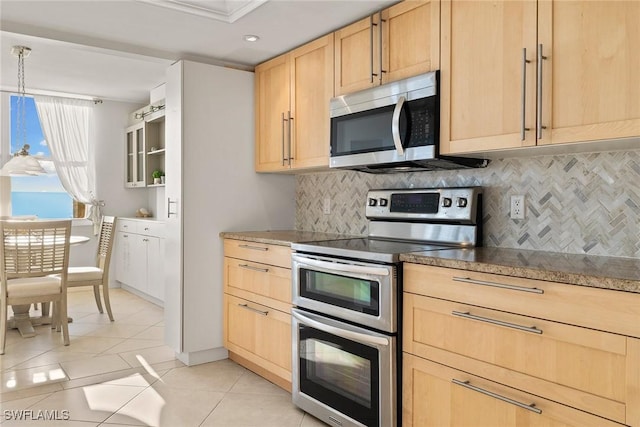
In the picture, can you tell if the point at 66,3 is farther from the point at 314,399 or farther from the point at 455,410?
the point at 455,410

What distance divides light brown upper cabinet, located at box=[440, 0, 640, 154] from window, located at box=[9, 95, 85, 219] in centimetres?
527

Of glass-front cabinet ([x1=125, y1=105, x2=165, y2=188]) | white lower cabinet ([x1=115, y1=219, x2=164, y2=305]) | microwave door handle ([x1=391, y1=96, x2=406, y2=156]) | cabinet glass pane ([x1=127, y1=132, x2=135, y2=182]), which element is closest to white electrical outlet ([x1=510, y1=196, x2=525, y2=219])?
microwave door handle ([x1=391, y1=96, x2=406, y2=156])

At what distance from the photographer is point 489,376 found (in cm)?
169

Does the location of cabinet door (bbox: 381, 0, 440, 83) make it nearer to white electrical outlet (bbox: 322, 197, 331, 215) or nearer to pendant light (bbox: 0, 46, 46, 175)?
white electrical outlet (bbox: 322, 197, 331, 215)

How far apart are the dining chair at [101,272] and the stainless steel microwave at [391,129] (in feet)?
9.38

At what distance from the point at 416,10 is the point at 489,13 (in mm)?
431

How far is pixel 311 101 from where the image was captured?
9.90 ft

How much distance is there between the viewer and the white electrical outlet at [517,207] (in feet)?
7.27

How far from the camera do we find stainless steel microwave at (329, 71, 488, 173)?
223cm

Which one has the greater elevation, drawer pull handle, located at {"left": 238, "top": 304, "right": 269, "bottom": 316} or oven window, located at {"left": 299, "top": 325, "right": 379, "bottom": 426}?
drawer pull handle, located at {"left": 238, "top": 304, "right": 269, "bottom": 316}

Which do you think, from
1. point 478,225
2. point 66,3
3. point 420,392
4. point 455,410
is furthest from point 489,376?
point 66,3

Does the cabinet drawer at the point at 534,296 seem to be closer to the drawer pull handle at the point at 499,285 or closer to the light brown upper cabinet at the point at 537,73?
the drawer pull handle at the point at 499,285

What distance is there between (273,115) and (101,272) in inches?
95.9

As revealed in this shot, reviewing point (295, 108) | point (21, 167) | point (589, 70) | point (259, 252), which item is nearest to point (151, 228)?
point (21, 167)
